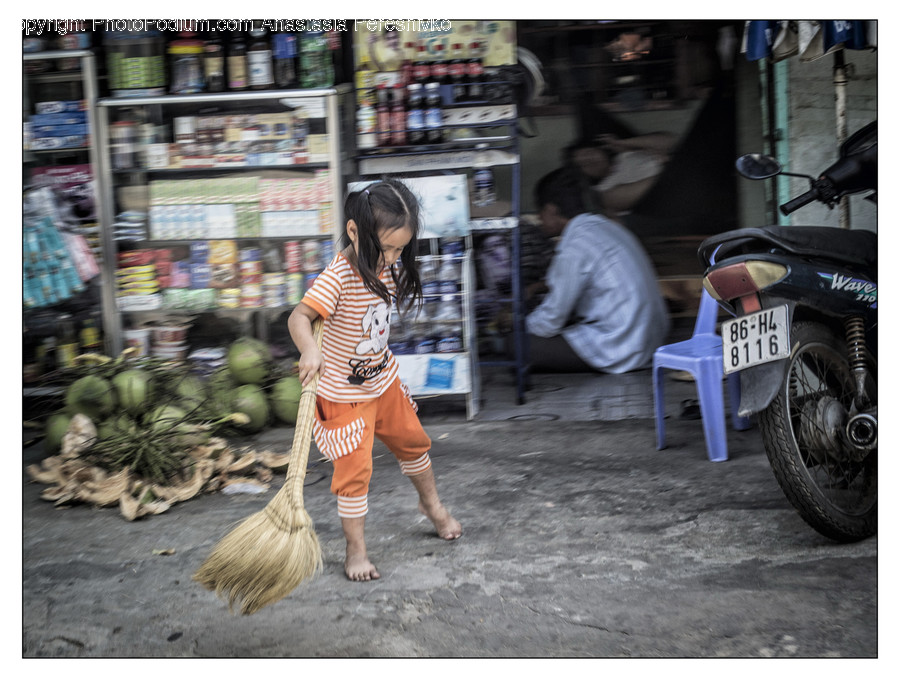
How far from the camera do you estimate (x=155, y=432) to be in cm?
364

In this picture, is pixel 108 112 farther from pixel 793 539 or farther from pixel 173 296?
pixel 793 539

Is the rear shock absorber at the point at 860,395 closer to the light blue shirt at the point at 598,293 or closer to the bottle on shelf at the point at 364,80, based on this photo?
the light blue shirt at the point at 598,293

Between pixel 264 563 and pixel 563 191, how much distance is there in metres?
2.48

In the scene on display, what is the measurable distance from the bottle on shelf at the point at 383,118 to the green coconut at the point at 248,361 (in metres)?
1.12

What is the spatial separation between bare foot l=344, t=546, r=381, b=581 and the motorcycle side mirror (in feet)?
6.20

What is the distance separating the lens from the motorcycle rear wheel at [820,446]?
2.79 metres

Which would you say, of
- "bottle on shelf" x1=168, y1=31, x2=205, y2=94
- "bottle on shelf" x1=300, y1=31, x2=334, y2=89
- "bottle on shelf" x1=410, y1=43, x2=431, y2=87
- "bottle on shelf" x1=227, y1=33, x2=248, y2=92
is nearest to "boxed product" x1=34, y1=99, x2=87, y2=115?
"bottle on shelf" x1=168, y1=31, x2=205, y2=94

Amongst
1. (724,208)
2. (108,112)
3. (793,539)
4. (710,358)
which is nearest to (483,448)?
(710,358)

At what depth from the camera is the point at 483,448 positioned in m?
3.73

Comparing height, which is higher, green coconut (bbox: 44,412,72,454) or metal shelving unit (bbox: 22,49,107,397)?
metal shelving unit (bbox: 22,49,107,397)

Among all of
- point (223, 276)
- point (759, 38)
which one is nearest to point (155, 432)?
point (223, 276)

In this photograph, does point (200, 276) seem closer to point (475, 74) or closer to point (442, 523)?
point (475, 74)

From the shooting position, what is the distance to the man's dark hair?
4.28 m

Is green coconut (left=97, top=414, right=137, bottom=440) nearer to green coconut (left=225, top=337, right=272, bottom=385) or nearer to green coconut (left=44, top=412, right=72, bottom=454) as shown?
green coconut (left=44, top=412, right=72, bottom=454)
